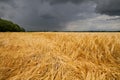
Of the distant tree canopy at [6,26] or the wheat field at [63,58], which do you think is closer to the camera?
the wheat field at [63,58]

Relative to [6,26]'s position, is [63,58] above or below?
below

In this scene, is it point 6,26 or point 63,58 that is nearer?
point 63,58

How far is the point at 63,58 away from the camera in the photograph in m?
4.52

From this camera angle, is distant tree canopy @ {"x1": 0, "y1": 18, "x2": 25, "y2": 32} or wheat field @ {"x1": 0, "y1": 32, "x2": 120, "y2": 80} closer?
wheat field @ {"x1": 0, "y1": 32, "x2": 120, "y2": 80}

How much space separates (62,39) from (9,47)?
143 centimetres

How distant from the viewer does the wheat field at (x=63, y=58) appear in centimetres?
400

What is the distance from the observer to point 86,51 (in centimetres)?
491

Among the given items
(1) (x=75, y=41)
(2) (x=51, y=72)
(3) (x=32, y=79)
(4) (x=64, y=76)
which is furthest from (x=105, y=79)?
(1) (x=75, y=41)

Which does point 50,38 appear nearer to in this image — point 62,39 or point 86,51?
point 62,39

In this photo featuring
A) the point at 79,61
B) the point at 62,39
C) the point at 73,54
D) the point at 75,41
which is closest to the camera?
the point at 79,61

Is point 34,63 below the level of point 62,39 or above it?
below

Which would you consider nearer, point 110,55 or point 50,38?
point 110,55

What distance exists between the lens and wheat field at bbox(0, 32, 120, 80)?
4.00 m

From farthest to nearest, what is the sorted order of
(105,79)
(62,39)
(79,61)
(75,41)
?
(62,39) → (75,41) → (79,61) → (105,79)
